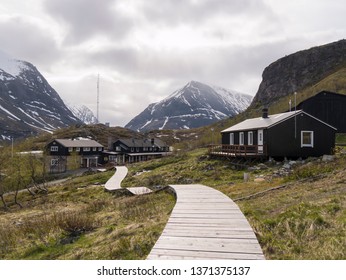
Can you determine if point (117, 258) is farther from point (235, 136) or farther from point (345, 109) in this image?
point (345, 109)

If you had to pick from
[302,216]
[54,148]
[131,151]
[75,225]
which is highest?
[54,148]

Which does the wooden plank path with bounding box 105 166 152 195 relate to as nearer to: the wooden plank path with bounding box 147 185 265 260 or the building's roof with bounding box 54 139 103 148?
the wooden plank path with bounding box 147 185 265 260

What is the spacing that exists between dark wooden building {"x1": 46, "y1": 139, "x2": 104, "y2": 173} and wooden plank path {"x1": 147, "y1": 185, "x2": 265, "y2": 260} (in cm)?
6593

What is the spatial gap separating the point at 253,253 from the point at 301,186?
33.3 ft

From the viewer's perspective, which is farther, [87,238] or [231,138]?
[231,138]

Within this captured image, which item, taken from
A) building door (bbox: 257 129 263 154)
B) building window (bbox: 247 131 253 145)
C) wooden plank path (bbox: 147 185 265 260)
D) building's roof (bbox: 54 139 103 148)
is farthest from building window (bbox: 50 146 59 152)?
wooden plank path (bbox: 147 185 265 260)

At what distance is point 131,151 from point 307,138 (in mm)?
60077

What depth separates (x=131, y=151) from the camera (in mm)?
86125

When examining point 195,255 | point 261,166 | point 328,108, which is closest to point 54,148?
Result: point 261,166

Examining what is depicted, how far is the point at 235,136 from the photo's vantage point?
129 feet

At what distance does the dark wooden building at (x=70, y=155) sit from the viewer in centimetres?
7300

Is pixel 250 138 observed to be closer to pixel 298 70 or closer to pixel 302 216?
pixel 302 216

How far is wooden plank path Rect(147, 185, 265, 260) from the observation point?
6.95 metres
